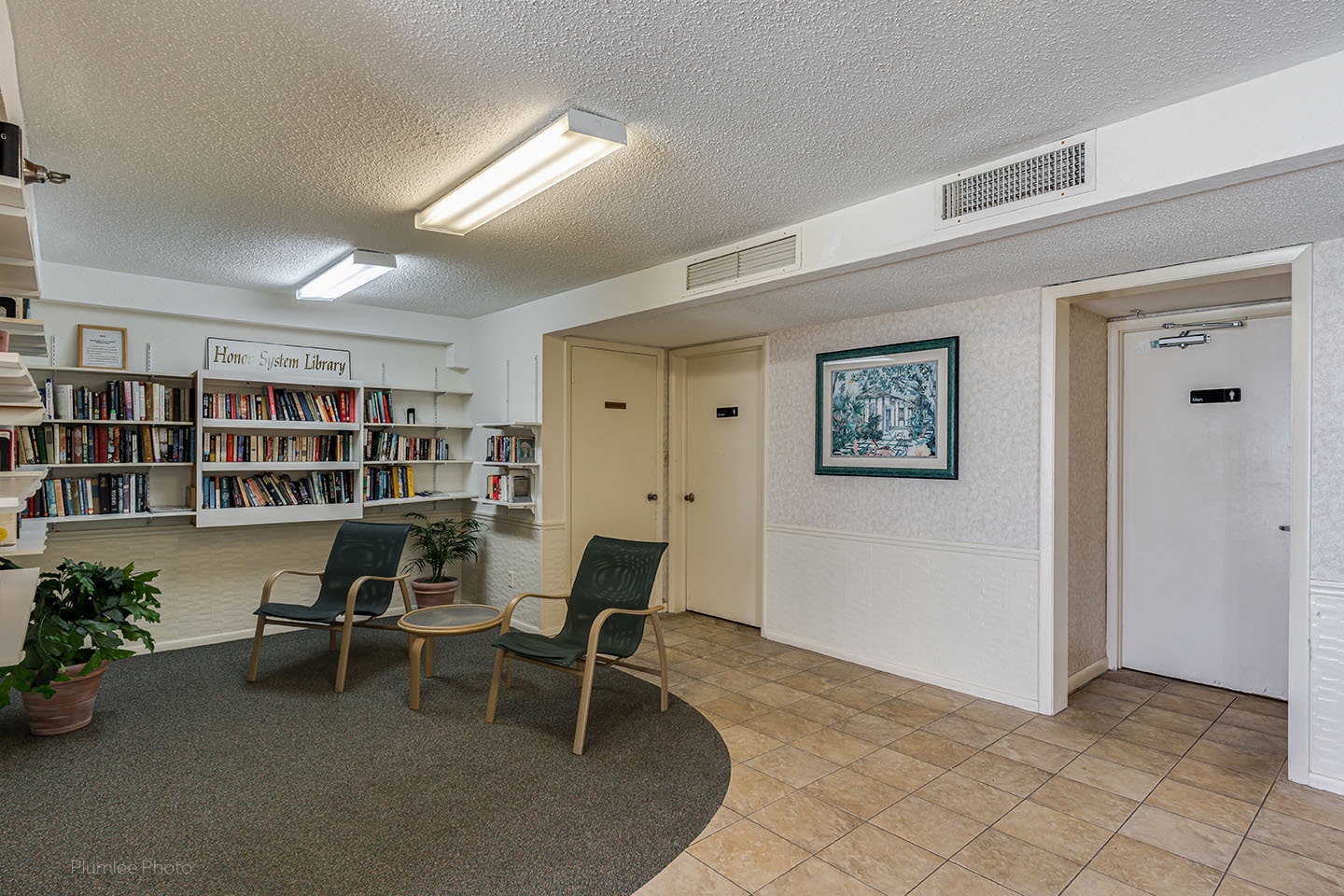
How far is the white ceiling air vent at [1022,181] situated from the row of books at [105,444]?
186 inches

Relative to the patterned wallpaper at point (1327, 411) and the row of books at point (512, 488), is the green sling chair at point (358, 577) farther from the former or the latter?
the patterned wallpaper at point (1327, 411)

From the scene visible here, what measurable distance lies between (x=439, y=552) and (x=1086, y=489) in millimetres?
4448

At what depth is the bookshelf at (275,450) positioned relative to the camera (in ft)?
15.4

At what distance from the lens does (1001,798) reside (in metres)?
2.77

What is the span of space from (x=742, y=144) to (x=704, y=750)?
2529mm

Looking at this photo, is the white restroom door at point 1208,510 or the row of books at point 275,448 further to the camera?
the row of books at point 275,448

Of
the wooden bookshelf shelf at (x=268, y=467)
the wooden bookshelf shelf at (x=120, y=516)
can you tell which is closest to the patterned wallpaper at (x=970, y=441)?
the wooden bookshelf shelf at (x=268, y=467)

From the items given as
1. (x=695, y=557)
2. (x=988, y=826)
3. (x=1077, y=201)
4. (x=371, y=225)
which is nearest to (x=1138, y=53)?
(x=1077, y=201)

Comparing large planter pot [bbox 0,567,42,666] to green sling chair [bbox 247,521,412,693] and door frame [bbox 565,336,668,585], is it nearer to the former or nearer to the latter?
green sling chair [bbox 247,521,412,693]

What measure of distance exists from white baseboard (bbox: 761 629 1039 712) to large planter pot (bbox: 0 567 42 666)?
397 cm

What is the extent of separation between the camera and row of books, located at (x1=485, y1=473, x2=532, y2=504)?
5.29 metres

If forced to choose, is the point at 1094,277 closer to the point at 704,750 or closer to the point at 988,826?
the point at 988,826

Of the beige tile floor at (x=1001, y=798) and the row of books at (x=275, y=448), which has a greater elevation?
the row of books at (x=275, y=448)

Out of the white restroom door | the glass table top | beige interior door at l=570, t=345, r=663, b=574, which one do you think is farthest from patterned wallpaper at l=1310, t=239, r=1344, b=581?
beige interior door at l=570, t=345, r=663, b=574
